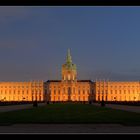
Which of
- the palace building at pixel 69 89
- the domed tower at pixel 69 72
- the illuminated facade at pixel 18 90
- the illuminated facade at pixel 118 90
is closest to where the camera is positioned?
the palace building at pixel 69 89

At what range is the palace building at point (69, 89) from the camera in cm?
14975

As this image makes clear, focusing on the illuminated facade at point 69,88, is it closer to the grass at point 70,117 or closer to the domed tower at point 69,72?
the domed tower at point 69,72

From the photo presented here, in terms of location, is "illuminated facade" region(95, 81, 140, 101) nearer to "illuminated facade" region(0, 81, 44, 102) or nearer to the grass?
"illuminated facade" region(0, 81, 44, 102)

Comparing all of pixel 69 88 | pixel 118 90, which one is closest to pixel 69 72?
pixel 69 88

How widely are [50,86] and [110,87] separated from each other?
27.3 metres

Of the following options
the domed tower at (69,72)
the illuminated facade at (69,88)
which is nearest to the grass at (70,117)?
the illuminated facade at (69,88)

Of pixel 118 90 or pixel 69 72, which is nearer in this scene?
pixel 69 72

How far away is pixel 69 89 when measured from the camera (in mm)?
149500

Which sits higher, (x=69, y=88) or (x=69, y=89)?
(x=69, y=88)

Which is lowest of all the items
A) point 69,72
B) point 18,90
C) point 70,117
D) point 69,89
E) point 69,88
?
point 70,117

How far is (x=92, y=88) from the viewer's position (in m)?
154

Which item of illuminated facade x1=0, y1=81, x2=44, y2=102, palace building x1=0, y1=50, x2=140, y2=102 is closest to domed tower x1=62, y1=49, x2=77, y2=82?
palace building x1=0, y1=50, x2=140, y2=102

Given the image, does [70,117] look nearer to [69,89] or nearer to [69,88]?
[69,88]
